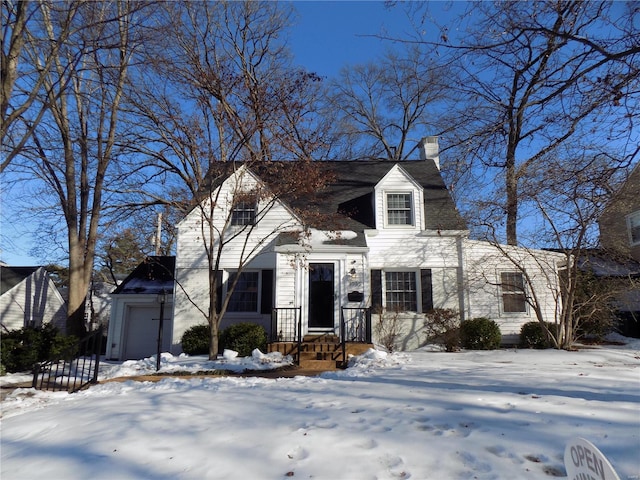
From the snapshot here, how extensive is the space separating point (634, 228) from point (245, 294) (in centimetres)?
1782

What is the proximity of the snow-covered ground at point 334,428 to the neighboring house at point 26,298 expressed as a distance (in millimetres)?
14981

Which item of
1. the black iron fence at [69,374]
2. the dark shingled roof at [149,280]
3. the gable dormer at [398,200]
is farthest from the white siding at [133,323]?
the gable dormer at [398,200]

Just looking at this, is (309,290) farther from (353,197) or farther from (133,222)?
(133,222)

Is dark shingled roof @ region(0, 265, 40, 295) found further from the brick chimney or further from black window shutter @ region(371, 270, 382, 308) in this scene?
the brick chimney

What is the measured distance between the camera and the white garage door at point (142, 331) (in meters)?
15.4

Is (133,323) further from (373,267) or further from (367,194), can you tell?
(367,194)

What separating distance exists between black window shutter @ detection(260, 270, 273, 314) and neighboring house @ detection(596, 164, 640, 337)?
9.78 metres

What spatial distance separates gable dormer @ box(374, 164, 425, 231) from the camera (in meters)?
14.4

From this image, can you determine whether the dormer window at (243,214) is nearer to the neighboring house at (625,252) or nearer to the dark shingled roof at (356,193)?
the dark shingled roof at (356,193)

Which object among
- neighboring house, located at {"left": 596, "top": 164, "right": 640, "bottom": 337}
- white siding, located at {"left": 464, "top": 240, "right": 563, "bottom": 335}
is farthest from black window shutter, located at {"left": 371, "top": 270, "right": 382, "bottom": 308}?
neighboring house, located at {"left": 596, "top": 164, "right": 640, "bottom": 337}

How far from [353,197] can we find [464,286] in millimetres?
5316

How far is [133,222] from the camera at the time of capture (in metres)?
18.3

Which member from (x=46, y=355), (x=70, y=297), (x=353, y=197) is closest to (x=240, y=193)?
(x=353, y=197)

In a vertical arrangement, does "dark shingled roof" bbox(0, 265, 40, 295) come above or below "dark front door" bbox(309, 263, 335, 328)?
above
